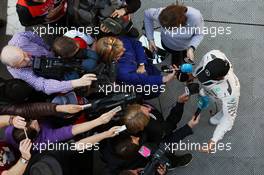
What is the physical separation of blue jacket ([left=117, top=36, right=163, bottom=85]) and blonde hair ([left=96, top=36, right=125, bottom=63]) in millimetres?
123

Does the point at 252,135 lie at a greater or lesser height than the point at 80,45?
lesser

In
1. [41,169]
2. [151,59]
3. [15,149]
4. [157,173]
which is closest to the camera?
[41,169]

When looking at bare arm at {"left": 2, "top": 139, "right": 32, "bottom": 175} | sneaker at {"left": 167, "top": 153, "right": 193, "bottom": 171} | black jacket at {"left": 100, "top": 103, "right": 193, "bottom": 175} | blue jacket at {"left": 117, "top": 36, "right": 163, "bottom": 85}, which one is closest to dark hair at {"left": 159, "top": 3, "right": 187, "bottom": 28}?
blue jacket at {"left": 117, "top": 36, "right": 163, "bottom": 85}

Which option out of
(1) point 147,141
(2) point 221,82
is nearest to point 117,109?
(1) point 147,141

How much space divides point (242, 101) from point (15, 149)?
7.23 ft

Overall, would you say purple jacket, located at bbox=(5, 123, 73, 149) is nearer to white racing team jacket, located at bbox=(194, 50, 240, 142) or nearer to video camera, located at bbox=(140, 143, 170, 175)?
video camera, located at bbox=(140, 143, 170, 175)

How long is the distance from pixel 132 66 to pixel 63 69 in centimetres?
54

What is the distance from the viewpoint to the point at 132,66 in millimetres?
3006

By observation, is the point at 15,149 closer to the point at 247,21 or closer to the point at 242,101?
the point at 242,101

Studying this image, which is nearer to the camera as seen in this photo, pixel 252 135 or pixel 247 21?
pixel 252 135

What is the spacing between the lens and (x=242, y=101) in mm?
3775

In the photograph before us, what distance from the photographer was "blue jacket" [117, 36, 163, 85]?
2969 mm

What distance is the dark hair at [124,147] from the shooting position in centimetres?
264

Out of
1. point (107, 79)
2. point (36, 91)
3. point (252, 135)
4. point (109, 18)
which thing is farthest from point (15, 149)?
point (252, 135)
